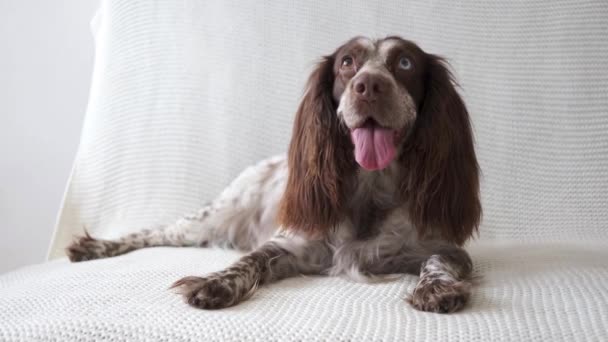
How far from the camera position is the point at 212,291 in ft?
5.83

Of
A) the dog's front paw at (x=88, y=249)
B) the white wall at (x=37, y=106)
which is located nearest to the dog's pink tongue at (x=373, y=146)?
the dog's front paw at (x=88, y=249)

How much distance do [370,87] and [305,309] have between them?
677mm

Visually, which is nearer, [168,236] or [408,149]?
[408,149]

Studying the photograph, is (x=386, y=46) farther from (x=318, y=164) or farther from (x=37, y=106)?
(x=37, y=106)

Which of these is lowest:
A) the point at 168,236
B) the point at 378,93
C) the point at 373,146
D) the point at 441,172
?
the point at 168,236

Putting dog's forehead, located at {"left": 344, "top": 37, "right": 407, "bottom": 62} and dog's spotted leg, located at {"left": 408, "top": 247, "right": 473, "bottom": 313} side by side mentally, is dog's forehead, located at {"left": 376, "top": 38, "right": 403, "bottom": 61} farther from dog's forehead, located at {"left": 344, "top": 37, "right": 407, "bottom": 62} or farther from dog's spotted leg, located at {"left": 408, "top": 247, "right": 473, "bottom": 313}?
dog's spotted leg, located at {"left": 408, "top": 247, "right": 473, "bottom": 313}

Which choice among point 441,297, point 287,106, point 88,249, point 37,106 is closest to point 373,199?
point 441,297

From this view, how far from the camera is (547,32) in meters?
3.06

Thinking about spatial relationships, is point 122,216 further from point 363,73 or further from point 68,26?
point 363,73

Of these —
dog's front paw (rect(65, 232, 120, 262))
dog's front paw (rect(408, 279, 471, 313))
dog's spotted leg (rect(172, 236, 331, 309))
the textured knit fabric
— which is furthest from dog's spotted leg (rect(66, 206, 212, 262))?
dog's front paw (rect(408, 279, 471, 313))

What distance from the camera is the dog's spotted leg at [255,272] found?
1774mm

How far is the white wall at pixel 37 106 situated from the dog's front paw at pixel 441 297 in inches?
99.3

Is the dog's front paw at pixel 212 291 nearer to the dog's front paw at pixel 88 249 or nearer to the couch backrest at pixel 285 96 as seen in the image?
the dog's front paw at pixel 88 249

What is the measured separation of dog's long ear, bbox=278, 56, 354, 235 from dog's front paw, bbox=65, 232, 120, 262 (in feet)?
2.82
